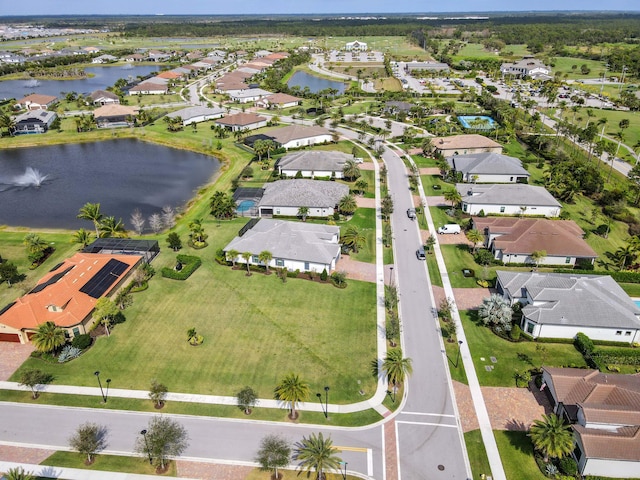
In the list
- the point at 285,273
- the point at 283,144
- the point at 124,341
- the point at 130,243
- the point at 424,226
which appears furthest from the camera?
the point at 283,144

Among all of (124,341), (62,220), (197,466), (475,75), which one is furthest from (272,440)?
(475,75)

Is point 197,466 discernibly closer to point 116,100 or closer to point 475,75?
point 116,100

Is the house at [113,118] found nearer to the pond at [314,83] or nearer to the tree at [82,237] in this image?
the tree at [82,237]

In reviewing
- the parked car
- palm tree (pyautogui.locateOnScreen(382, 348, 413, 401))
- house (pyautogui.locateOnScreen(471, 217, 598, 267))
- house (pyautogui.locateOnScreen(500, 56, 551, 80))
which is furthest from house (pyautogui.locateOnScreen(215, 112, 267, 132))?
house (pyautogui.locateOnScreen(500, 56, 551, 80))

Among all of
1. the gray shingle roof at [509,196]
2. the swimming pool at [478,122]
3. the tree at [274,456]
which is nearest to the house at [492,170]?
the gray shingle roof at [509,196]

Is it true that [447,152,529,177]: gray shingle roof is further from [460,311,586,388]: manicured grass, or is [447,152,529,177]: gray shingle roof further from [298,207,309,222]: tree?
[460,311,586,388]: manicured grass

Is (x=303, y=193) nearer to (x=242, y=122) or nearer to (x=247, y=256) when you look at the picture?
(x=247, y=256)
